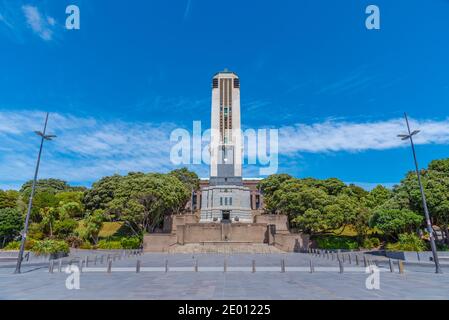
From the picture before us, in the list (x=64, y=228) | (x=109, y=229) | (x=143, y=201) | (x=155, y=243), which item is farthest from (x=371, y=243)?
(x=109, y=229)

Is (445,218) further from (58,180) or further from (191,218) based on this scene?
(58,180)

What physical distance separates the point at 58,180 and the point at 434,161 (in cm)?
9472

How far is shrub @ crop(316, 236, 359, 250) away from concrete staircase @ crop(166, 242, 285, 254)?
709 cm

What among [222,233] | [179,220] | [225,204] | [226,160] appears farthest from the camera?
[226,160]

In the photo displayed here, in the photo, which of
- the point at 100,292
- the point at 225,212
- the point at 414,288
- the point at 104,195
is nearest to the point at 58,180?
the point at 104,195

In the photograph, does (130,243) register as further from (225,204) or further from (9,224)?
(225,204)

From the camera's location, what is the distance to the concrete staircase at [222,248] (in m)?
40.8

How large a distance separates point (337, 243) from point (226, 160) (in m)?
30.9

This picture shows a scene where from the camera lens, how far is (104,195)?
56.6 metres

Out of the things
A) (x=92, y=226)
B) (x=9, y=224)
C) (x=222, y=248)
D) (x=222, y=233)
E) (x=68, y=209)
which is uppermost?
(x=68, y=209)

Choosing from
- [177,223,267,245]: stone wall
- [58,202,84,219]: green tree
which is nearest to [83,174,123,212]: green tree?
[58,202,84,219]: green tree

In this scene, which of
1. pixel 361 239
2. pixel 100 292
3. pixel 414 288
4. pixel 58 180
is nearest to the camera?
pixel 100 292

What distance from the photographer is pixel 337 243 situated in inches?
1678
